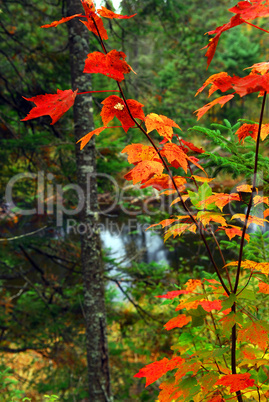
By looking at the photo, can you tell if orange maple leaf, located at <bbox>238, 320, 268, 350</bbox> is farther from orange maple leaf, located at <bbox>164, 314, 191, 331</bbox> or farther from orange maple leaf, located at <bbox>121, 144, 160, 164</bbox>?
orange maple leaf, located at <bbox>121, 144, 160, 164</bbox>

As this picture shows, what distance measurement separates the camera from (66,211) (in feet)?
12.9

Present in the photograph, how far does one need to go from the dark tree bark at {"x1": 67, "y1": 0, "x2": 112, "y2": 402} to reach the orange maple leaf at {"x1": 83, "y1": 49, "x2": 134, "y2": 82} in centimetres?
231

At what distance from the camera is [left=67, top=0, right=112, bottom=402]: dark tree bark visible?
313 cm

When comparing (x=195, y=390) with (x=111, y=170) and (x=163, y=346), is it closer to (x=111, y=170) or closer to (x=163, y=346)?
(x=111, y=170)

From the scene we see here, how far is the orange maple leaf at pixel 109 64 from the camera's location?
81 centimetres

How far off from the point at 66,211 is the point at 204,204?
3.09 metres

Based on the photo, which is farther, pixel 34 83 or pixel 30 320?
pixel 30 320

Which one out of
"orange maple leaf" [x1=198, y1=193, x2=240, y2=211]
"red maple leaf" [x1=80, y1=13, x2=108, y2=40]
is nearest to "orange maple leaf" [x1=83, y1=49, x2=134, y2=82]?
"red maple leaf" [x1=80, y1=13, x2=108, y2=40]

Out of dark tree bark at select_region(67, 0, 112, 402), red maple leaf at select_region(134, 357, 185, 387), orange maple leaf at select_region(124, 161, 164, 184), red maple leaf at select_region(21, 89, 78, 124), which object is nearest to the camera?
red maple leaf at select_region(21, 89, 78, 124)

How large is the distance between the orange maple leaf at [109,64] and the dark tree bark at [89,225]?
7.57 feet

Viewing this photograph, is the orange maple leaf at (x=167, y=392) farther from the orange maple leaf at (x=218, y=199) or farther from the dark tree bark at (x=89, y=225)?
the dark tree bark at (x=89, y=225)

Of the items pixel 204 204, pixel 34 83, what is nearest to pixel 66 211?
pixel 34 83

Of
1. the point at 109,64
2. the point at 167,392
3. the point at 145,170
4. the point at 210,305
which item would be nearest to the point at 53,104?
the point at 109,64

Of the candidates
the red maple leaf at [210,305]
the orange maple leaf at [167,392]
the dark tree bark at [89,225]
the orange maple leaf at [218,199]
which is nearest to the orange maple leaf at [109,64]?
the orange maple leaf at [218,199]
